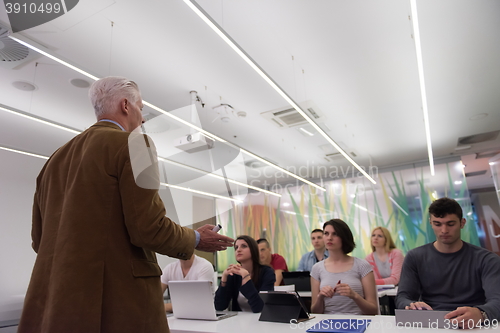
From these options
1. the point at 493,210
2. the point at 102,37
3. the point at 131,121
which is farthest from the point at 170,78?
the point at 493,210

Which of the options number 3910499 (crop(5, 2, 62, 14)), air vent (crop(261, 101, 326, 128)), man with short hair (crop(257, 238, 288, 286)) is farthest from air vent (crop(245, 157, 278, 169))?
number 3910499 (crop(5, 2, 62, 14))

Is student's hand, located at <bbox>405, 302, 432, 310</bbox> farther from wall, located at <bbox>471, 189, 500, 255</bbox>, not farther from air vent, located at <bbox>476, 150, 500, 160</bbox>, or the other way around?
air vent, located at <bbox>476, 150, 500, 160</bbox>

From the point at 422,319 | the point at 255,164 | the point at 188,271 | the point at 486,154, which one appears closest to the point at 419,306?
the point at 422,319

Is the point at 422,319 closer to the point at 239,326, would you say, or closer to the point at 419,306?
the point at 419,306

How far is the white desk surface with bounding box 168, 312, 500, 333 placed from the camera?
1588 mm

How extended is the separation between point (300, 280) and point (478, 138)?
5126 millimetres

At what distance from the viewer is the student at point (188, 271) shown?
9.65 ft

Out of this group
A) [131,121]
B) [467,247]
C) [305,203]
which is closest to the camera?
[131,121]

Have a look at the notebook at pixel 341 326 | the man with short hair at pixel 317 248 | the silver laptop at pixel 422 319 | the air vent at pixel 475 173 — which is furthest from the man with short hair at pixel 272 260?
the air vent at pixel 475 173

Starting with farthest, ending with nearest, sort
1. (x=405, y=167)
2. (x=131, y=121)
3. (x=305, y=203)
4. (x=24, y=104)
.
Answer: (x=305, y=203)
(x=405, y=167)
(x=24, y=104)
(x=131, y=121)

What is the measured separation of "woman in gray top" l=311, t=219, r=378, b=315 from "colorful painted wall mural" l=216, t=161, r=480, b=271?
531 centimetres

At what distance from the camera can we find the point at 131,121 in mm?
1385

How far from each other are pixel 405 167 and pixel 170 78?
5.96 meters

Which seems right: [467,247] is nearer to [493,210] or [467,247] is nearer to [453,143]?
[453,143]
